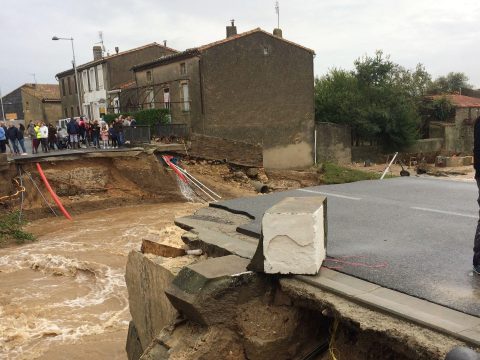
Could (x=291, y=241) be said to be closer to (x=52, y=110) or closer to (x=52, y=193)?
(x=52, y=193)

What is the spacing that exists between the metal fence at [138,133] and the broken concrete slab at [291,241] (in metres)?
20.2

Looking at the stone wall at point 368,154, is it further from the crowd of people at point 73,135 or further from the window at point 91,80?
the window at point 91,80

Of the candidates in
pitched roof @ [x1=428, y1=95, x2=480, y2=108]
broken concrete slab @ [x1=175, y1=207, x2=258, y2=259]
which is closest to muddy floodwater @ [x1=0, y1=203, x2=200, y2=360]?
broken concrete slab @ [x1=175, y1=207, x2=258, y2=259]

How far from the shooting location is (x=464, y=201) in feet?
26.0

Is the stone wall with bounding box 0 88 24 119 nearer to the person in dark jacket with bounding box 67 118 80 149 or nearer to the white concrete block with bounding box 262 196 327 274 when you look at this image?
the person in dark jacket with bounding box 67 118 80 149

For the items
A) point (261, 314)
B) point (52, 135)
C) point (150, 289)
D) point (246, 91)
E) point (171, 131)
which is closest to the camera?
point (261, 314)

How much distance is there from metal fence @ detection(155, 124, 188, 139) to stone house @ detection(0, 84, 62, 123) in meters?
30.2

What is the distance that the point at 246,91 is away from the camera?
28016 mm

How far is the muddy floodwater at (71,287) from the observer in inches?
365

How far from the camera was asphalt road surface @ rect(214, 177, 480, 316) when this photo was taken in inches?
158

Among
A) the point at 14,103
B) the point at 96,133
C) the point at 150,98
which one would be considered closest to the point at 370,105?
the point at 150,98

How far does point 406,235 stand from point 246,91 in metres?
23.2

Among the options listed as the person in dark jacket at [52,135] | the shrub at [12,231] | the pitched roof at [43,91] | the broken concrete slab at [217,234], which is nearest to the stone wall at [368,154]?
the person in dark jacket at [52,135]

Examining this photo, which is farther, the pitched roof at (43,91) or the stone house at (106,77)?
the pitched roof at (43,91)
